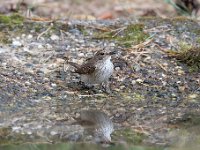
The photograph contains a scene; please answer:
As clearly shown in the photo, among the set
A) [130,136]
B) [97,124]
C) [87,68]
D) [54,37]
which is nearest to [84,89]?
[87,68]

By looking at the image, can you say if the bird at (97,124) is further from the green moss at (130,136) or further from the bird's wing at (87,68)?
the bird's wing at (87,68)

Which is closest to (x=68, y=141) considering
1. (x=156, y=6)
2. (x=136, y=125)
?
(x=136, y=125)

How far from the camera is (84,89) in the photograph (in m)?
7.54

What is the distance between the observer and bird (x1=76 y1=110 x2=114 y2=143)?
598 centimetres

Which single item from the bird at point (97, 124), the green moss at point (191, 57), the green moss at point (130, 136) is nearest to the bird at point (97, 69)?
the bird at point (97, 124)

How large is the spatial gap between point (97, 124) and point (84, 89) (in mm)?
1248

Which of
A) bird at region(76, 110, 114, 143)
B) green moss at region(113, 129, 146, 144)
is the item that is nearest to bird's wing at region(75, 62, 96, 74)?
bird at region(76, 110, 114, 143)

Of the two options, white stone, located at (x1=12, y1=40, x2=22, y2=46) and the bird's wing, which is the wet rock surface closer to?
white stone, located at (x1=12, y1=40, x2=22, y2=46)

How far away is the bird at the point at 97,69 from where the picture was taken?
7.35 metres

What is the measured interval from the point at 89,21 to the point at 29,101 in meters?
2.57

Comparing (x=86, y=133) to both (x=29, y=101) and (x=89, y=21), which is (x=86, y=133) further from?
(x=89, y=21)

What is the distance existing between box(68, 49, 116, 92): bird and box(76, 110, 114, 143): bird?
0.71 metres

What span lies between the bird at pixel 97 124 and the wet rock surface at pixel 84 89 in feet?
0.23

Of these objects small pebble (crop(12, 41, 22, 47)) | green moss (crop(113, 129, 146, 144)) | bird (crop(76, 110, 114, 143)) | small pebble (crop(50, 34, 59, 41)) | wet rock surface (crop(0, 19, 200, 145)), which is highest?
small pebble (crop(50, 34, 59, 41))
